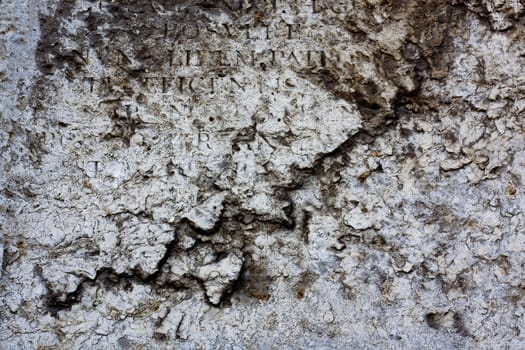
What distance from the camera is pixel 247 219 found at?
4.58 feet

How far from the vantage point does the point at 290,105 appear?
1416 millimetres

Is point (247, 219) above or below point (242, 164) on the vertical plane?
below

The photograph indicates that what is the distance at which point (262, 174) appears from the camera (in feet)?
4.61

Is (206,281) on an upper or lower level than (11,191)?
lower

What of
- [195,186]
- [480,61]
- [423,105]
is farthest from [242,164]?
[480,61]

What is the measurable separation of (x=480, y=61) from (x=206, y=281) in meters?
0.79

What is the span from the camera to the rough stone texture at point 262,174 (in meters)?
1.37

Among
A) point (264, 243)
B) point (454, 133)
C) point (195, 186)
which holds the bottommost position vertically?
point (264, 243)

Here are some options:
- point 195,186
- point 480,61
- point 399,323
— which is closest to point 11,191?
point 195,186

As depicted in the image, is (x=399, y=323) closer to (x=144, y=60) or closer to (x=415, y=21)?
(x=415, y=21)

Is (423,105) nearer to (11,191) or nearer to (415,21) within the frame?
(415,21)

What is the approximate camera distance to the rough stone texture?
4.48ft

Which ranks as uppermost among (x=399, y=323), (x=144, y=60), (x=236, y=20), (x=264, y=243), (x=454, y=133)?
(x=236, y=20)

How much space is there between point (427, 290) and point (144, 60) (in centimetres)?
83
